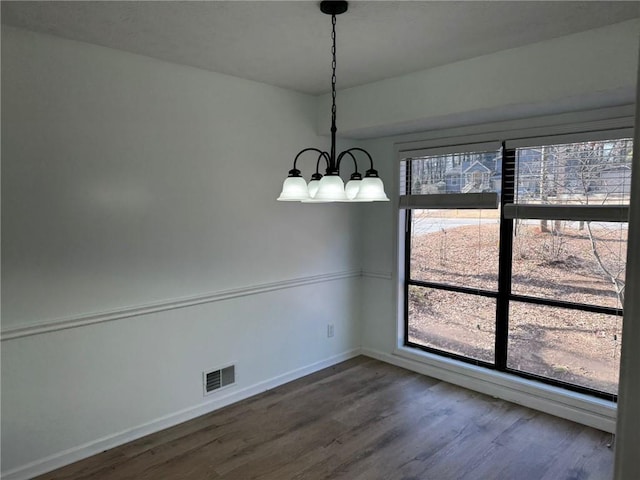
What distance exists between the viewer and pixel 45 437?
8.54 feet

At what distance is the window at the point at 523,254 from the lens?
10.0 feet

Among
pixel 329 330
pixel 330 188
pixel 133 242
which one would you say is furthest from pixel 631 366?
pixel 329 330

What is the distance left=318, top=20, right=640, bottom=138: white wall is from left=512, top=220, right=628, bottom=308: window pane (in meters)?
0.87

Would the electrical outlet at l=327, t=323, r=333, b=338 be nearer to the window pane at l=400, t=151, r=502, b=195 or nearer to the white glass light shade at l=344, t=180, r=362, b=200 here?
the window pane at l=400, t=151, r=502, b=195

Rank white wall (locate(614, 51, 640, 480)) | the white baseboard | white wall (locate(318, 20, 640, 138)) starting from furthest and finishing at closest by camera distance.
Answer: the white baseboard
white wall (locate(318, 20, 640, 138))
white wall (locate(614, 51, 640, 480))

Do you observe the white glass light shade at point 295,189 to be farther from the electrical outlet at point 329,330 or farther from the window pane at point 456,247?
the electrical outlet at point 329,330

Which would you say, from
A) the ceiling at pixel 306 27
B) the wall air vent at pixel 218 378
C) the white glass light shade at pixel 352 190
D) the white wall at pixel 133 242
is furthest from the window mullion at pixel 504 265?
the wall air vent at pixel 218 378

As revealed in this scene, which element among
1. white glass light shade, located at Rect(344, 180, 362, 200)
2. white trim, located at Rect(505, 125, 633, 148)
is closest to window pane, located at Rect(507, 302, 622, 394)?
white trim, located at Rect(505, 125, 633, 148)

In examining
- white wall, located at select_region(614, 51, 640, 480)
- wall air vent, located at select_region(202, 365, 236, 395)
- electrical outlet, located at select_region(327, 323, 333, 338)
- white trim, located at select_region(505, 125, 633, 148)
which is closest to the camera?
white wall, located at select_region(614, 51, 640, 480)

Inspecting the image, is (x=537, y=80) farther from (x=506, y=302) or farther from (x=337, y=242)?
(x=337, y=242)

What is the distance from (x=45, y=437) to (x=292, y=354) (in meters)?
1.95

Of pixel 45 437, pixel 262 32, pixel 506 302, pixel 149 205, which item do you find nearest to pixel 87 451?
pixel 45 437

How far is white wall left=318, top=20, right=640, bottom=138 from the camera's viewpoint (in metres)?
2.44

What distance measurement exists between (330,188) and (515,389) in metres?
2.54
